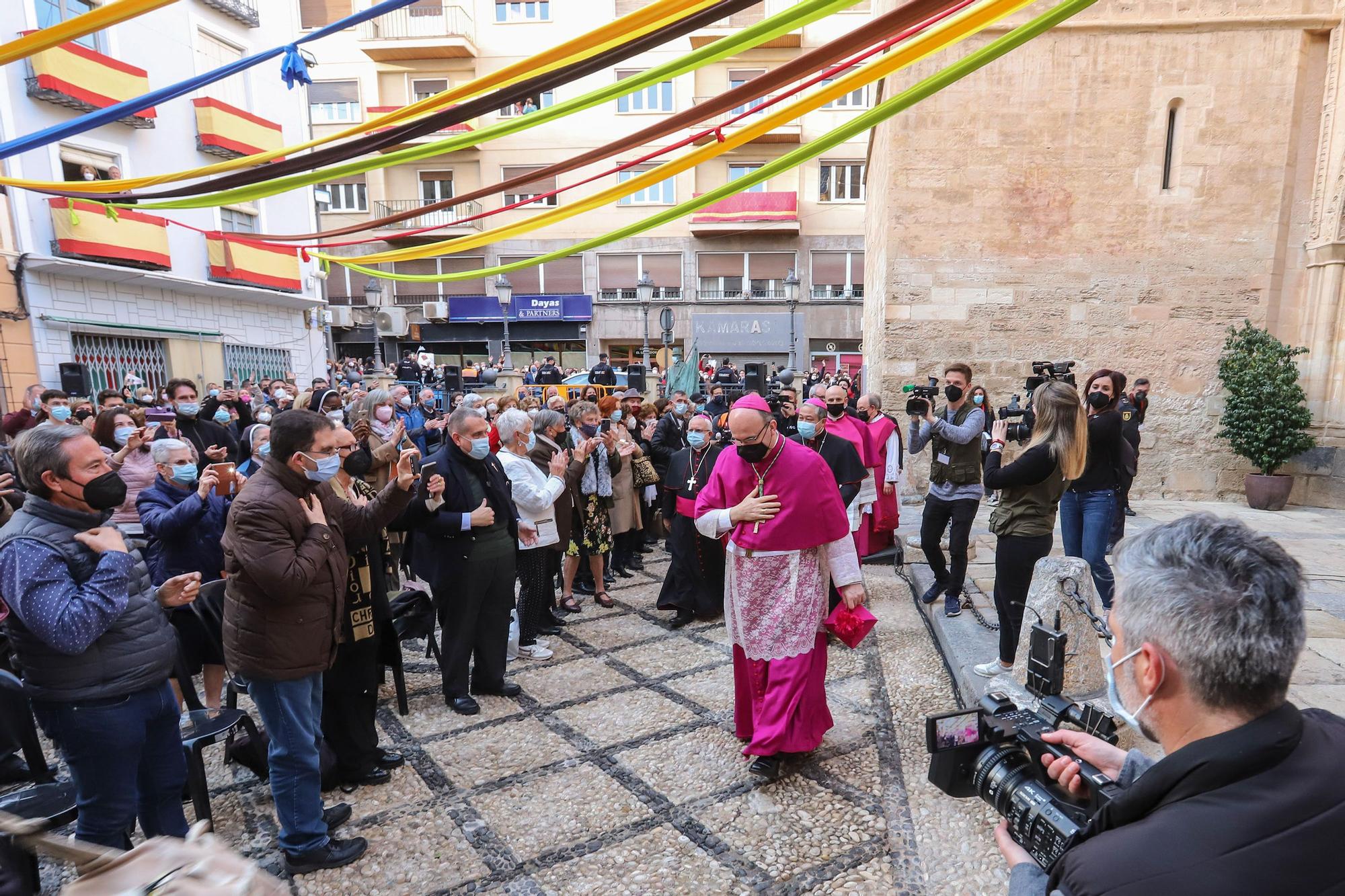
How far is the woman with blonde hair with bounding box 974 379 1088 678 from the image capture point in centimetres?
366

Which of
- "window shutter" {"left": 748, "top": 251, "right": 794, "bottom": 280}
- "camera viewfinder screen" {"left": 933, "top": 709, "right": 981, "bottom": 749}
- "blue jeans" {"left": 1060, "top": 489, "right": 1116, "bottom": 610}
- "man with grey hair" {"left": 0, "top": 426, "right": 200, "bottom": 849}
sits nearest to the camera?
"camera viewfinder screen" {"left": 933, "top": 709, "right": 981, "bottom": 749}

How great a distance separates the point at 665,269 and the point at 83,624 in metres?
25.9

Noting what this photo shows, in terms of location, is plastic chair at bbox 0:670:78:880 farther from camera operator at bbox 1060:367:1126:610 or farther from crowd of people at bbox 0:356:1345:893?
camera operator at bbox 1060:367:1126:610

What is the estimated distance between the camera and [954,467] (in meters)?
5.03

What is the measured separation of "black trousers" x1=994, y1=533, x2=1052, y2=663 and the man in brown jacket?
132 inches

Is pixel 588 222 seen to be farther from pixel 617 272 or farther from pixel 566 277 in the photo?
pixel 566 277

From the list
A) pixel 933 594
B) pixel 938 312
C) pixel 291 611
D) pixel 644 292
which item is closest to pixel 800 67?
pixel 291 611

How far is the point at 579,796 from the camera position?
3.18 metres

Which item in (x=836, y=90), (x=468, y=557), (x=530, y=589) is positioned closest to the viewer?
(x=836, y=90)

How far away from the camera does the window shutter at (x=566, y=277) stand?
26953mm

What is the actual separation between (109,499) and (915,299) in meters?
8.63

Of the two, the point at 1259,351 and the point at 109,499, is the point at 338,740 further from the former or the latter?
the point at 1259,351

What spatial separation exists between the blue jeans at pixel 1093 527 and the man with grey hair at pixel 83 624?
4.72 m

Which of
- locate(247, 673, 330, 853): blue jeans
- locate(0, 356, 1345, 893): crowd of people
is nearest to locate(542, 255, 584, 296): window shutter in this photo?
locate(0, 356, 1345, 893): crowd of people
